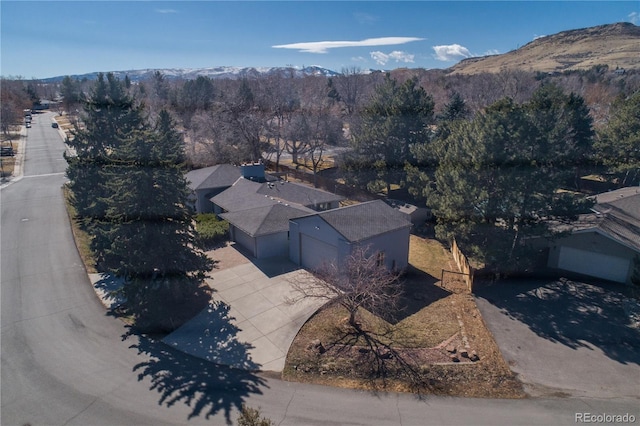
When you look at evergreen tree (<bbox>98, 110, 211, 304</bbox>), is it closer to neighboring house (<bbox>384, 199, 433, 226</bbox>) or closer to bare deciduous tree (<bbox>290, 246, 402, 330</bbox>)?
bare deciduous tree (<bbox>290, 246, 402, 330</bbox>)

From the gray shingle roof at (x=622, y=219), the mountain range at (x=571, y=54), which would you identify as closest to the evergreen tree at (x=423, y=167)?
the gray shingle roof at (x=622, y=219)

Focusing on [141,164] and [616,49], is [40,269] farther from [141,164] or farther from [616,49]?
[616,49]

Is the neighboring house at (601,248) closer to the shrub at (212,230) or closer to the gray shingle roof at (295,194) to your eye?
the gray shingle roof at (295,194)

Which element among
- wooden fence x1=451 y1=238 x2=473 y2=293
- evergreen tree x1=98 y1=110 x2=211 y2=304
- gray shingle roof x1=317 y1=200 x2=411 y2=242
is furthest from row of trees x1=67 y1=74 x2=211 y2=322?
wooden fence x1=451 y1=238 x2=473 y2=293

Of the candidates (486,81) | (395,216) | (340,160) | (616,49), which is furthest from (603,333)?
(616,49)

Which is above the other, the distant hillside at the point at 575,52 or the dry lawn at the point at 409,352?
the distant hillside at the point at 575,52
